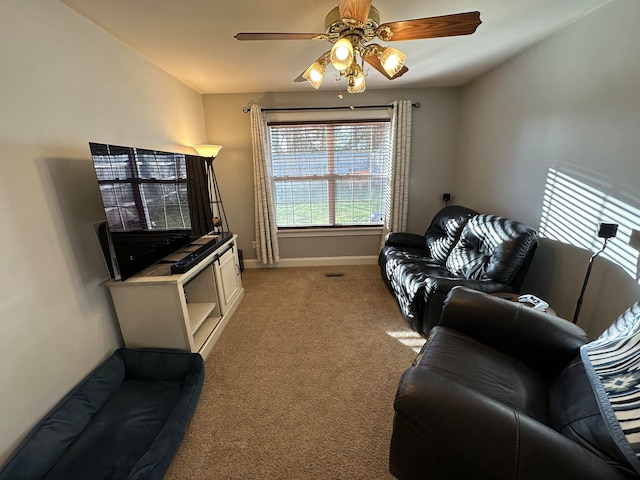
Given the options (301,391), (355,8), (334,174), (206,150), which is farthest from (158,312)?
(334,174)

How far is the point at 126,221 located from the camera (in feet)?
5.42

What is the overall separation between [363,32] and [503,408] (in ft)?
5.91

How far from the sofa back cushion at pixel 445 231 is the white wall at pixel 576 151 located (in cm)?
38

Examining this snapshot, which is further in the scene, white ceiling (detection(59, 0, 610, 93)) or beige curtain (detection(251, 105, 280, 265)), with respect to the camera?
beige curtain (detection(251, 105, 280, 265))

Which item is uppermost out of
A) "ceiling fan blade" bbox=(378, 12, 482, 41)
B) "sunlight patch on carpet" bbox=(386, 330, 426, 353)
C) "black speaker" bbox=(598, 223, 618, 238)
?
"ceiling fan blade" bbox=(378, 12, 482, 41)

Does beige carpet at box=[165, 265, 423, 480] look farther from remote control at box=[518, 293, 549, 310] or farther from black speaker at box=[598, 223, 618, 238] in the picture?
black speaker at box=[598, 223, 618, 238]

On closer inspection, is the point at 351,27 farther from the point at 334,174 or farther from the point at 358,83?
the point at 334,174

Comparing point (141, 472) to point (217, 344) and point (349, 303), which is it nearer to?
point (217, 344)

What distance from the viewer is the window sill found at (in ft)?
12.2

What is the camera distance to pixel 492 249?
2145 millimetres

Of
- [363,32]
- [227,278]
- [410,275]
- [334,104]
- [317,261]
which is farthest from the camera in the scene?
[317,261]

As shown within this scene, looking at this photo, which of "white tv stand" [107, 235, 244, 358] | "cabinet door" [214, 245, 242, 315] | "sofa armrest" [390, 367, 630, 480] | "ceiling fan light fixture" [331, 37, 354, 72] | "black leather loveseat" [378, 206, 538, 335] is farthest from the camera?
"cabinet door" [214, 245, 242, 315]

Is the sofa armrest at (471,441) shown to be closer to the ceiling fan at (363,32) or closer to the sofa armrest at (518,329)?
the sofa armrest at (518,329)

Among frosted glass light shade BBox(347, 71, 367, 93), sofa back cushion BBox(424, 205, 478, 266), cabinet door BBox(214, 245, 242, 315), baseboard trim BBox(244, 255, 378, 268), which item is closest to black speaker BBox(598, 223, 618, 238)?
sofa back cushion BBox(424, 205, 478, 266)
